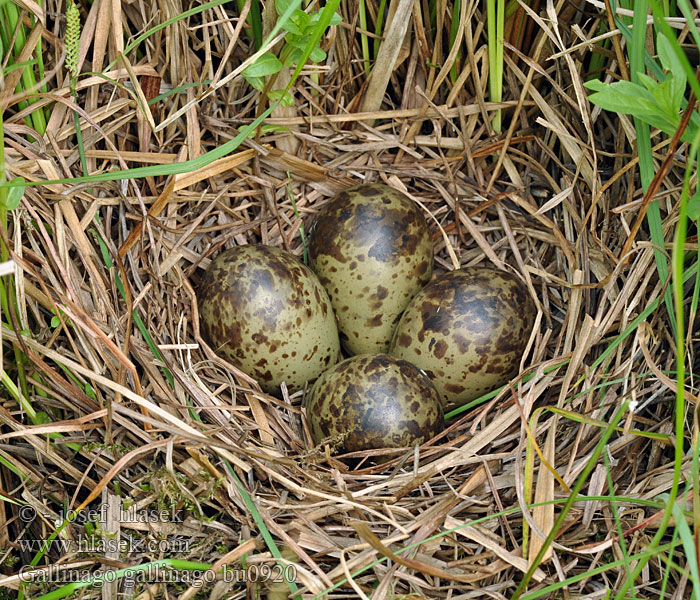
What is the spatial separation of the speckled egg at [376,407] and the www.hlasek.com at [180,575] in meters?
0.43

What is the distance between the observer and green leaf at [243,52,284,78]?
188 cm

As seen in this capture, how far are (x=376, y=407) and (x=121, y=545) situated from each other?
2.37ft

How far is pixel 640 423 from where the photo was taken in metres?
1.78

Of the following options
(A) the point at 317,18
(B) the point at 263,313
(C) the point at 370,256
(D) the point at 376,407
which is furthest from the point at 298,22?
(D) the point at 376,407

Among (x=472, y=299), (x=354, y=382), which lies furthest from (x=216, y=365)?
(x=472, y=299)

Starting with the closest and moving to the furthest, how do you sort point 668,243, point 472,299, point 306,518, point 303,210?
1. point 306,518
2. point 668,243
3. point 472,299
4. point 303,210

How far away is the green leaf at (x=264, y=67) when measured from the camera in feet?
6.17

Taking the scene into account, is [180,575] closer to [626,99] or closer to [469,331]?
[469,331]

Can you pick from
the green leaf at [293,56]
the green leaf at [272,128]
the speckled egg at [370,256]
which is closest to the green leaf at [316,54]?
the green leaf at [293,56]

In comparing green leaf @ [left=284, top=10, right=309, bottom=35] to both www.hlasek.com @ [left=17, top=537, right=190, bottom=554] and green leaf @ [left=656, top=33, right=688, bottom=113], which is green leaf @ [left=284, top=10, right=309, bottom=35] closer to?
green leaf @ [left=656, top=33, right=688, bottom=113]

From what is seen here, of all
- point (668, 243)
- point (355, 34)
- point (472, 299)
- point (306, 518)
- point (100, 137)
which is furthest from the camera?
point (355, 34)

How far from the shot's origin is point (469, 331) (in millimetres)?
1996

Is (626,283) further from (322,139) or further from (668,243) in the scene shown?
(322,139)

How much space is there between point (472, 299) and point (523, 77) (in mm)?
700
